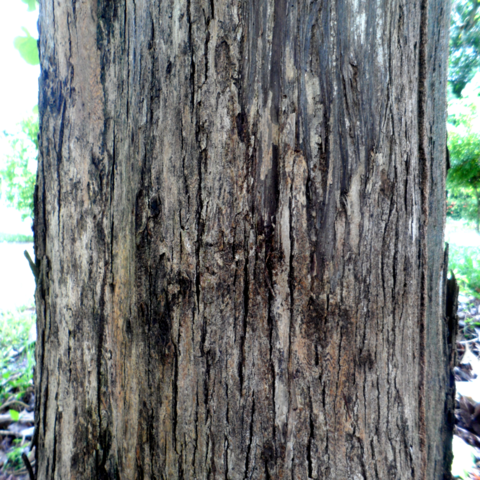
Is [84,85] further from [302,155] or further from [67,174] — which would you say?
[302,155]

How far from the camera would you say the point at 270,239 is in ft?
2.56

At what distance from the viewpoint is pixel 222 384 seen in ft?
2.63

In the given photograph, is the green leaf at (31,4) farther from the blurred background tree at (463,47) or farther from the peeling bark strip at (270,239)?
the blurred background tree at (463,47)

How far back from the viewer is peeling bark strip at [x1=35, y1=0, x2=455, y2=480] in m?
0.77

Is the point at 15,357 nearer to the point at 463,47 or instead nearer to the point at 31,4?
the point at 31,4

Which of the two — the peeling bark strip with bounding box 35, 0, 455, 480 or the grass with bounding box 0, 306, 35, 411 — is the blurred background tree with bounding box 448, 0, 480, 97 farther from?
the grass with bounding box 0, 306, 35, 411

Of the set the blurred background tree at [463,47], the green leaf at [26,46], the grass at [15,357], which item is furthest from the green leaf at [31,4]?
the blurred background tree at [463,47]

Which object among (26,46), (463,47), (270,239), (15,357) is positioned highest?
(463,47)

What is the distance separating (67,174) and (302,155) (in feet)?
2.27

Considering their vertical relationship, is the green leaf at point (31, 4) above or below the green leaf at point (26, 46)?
above

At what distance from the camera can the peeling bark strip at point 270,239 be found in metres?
0.77

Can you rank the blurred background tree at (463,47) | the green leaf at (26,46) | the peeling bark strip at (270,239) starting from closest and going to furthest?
1. the peeling bark strip at (270,239)
2. the green leaf at (26,46)
3. the blurred background tree at (463,47)

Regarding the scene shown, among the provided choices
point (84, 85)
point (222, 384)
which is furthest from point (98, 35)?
point (222, 384)

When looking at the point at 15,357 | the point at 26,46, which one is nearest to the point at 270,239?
the point at 26,46
